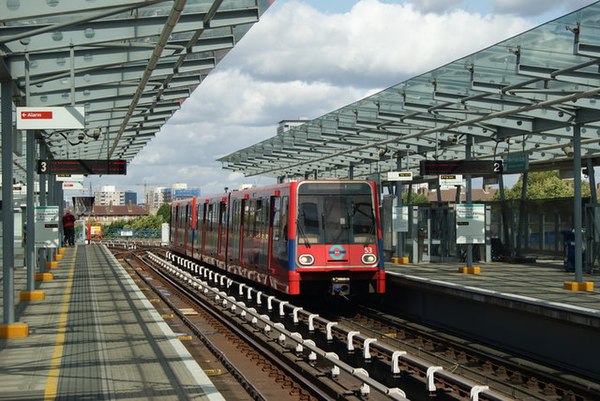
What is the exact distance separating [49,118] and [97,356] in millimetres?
3908

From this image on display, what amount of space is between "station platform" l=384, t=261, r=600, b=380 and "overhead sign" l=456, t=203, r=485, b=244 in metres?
0.98

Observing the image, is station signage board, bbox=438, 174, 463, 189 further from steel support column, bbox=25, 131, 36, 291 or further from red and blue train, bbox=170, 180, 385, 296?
steel support column, bbox=25, 131, 36, 291

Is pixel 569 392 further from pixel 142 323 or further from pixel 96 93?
pixel 96 93

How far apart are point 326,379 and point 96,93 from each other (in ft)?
35.0

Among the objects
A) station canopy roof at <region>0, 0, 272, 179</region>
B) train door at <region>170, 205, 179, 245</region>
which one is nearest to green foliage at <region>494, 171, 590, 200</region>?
train door at <region>170, 205, 179, 245</region>

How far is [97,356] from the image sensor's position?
1173 cm

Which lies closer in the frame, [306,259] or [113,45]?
Answer: [113,45]

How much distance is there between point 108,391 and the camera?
31.0 ft

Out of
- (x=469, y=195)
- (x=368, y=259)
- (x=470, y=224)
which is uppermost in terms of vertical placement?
(x=469, y=195)

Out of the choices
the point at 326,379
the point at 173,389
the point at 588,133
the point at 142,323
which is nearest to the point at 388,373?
the point at 326,379

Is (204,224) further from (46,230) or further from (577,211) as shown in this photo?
(577,211)

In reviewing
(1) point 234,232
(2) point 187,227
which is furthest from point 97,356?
(2) point 187,227

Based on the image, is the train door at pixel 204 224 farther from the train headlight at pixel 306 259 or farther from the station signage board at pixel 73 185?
the train headlight at pixel 306 259

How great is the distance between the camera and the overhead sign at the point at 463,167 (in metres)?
20.7
